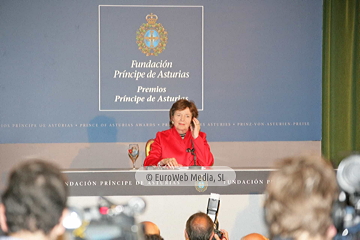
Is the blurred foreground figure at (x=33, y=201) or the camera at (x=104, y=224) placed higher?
the blurred foreground figure at (x=33, y=201)

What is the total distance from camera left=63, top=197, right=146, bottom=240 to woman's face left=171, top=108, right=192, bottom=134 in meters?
2.06

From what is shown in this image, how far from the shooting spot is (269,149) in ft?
17.5

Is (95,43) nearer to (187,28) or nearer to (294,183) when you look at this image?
(187,28)

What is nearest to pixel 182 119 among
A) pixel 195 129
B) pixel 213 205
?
pixel 195 129

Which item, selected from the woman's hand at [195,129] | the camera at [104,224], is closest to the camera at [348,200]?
the camera at [104,224]

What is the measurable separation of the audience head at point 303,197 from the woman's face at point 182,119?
2678mm

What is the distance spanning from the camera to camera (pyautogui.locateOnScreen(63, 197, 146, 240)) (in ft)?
4.65

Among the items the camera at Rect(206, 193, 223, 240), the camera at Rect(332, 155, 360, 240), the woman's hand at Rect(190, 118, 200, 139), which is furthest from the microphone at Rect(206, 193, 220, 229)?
the camera at Rect(332, 155, 360, 240)

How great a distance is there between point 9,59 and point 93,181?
297cm

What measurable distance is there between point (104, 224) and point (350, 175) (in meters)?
0.82

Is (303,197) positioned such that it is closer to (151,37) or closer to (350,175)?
(350,175)

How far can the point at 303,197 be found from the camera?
0.97 m

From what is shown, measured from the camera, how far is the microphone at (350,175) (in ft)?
3.80

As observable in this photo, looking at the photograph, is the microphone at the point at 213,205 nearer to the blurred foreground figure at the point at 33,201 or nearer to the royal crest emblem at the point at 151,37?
the blurred foreground figure at the point at 33,201
